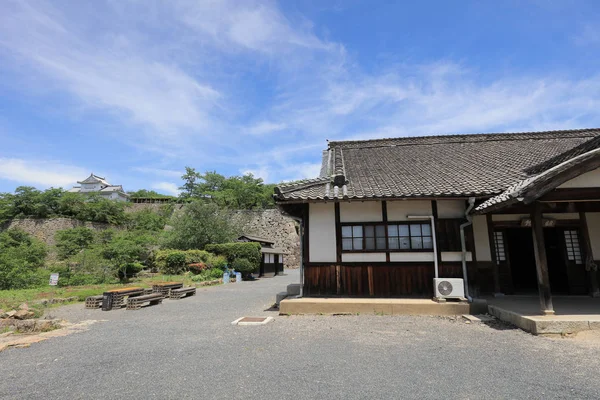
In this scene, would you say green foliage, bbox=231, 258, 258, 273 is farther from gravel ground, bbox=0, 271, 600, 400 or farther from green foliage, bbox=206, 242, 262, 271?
gravel ground, bbox=0, 271, 600, 400

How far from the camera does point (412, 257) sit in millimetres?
7832

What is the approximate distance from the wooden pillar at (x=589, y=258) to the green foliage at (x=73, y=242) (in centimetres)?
2669

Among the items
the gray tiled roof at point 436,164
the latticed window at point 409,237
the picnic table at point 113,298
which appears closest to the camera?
the gray tiled roof at point 436,164

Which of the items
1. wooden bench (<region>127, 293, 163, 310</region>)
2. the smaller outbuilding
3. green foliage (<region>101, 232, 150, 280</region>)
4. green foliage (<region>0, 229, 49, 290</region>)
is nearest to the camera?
wooden bench (<region>127, 293, 163, 310</region>)

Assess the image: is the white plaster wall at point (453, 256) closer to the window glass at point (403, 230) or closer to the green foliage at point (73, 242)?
the window glass at point (403, 230)

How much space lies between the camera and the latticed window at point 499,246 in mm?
8477

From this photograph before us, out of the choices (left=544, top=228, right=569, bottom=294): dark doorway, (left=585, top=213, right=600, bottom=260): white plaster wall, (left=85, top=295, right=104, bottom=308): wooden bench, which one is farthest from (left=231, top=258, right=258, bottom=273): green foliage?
(left=585, top=213, right=600, bottom=260): white plaster wall

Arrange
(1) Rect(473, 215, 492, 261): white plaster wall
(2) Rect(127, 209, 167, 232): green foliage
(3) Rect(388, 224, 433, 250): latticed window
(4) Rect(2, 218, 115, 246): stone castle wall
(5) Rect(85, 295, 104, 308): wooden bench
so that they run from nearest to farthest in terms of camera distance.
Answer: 1. (3) Rect(388, 224, 433, 250): latticed window
2. (1) Rect(473, 215, 492, 261): white plaster wall
3. (5) Rect(85, 295, 104, 308): wooden bench
4. (4) Rect(2, 218, 115, 246): stone castle wall
5. (2) Rect(127, 209, 167, 232): green foliage

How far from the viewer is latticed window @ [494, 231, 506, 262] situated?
8.48m

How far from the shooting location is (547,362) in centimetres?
405

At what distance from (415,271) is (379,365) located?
13.6 ft

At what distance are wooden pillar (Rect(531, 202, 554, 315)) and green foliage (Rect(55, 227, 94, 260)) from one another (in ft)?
83.2

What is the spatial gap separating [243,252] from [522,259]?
15.8m

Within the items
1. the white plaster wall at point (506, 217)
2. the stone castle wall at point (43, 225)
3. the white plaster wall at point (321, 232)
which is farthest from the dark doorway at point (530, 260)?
the stone castle wall at point (43, 225)
